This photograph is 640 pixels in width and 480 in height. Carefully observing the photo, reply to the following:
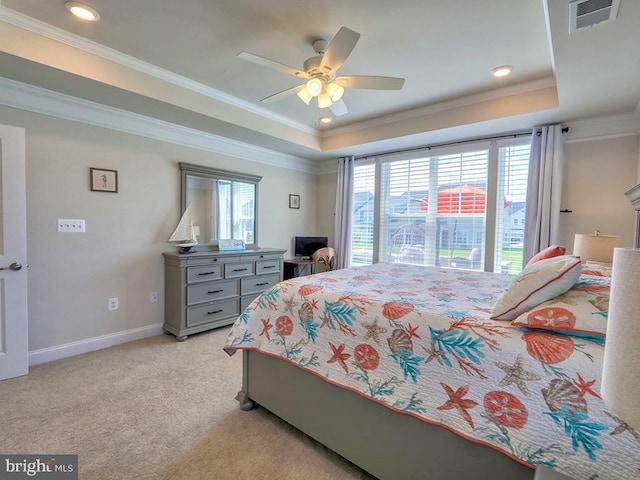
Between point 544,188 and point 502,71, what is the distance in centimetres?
140

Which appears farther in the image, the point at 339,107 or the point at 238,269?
the point at 238,269

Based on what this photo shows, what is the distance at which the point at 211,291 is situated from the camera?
3.47 m

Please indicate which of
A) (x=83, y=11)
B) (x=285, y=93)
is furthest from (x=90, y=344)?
(x=285, y=93)

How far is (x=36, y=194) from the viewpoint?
8.54 ft

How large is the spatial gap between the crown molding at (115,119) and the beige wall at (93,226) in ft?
0.22

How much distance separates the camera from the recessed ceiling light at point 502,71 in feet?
8.54

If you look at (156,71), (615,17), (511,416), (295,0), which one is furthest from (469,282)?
(156,71)

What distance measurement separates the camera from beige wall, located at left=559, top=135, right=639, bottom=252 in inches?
118

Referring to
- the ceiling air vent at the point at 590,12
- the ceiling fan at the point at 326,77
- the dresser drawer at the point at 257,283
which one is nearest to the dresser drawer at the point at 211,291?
the dresser drawer at the point at 257,283

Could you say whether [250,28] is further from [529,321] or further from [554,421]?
[554,421]

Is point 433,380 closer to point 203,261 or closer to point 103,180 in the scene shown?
point 203,261

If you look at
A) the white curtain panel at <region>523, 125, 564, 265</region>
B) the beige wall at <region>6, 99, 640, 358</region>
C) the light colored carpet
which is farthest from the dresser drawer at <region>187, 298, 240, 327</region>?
the white curtain panel at <region>523, 125, 564, 265</region>

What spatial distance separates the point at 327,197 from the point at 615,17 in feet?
13.2

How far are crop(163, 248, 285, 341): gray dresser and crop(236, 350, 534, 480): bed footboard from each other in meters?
1.58
